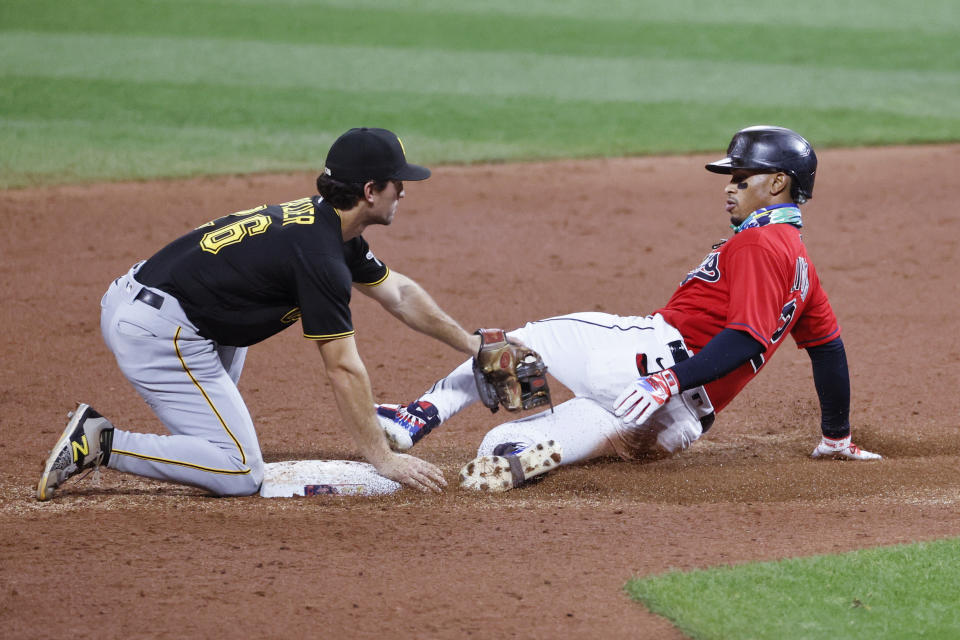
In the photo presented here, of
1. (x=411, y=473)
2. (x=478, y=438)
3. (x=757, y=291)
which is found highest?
(x=757, y=291)

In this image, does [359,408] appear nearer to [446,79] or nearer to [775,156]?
[775,156]

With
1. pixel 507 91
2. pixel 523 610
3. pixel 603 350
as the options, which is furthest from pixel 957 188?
pixel 523 610

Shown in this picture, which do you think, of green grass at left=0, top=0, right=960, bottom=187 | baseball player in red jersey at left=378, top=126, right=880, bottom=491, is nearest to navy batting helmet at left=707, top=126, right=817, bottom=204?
baseball player in red jersey at left=378, top=126, right=880, bottom=491

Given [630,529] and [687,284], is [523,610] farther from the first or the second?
[687,284]

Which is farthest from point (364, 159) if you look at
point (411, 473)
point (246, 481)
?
point (246, 481)

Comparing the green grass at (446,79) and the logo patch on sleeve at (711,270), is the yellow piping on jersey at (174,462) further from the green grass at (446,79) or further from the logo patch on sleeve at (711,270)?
the green grass at (446,79)

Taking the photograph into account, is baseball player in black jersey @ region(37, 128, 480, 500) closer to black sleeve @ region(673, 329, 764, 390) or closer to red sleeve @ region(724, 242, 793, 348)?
black sleeve @ region(673, 329, 764, 390)
